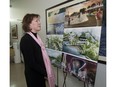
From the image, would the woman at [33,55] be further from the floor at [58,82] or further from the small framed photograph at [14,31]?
the small framed photograph at [14,31]

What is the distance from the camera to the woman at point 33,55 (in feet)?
5.61

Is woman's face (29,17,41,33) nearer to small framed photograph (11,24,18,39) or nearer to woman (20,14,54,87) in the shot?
woman (20,14,54,87)

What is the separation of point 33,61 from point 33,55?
0.20ft

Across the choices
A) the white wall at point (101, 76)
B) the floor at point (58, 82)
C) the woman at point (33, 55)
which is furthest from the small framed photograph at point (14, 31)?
the white wall at point (101, 76)

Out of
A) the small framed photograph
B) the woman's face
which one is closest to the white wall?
the woman's face

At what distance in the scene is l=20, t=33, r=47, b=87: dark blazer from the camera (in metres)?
1.70

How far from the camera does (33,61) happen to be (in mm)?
1701

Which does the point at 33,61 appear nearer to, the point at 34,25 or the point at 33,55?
the point at 33,55
